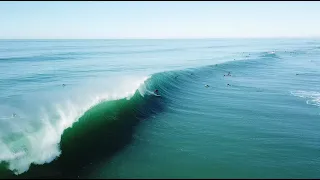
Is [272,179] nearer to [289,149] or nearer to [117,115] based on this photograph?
[289,149]

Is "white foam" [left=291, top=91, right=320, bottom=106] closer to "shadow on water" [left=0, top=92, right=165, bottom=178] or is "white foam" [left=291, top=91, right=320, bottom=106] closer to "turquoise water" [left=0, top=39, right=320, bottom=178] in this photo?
"turquoise water" [left=0, top=39, right=320, bottom=178]

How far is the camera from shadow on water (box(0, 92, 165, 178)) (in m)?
11.0

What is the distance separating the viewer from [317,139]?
45.6ft

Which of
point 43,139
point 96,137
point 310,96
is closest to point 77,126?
point 96,137

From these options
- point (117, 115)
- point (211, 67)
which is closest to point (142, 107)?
point (117, 115)

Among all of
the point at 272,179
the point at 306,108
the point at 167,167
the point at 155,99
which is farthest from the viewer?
the point at 155,99

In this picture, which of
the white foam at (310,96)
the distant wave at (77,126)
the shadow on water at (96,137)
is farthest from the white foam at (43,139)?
the white foam at (310,96)

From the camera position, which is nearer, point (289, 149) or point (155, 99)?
point (289, 149)

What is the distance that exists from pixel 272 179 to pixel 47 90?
21.0 meters

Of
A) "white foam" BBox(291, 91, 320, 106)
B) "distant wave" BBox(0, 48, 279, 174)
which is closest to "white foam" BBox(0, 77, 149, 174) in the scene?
"distant wave" BBox(0, 48, 279, 174)

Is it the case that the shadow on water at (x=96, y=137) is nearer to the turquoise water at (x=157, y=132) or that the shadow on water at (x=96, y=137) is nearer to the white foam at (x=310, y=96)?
the turquoise water at (x=157, y=132)

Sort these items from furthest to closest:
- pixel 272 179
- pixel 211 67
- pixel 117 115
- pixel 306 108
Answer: pixel 211 67, pixel 306 108, pixel 117 115, pixel 272 179

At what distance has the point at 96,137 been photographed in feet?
47.7

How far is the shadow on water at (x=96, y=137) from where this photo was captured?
36.1ft
